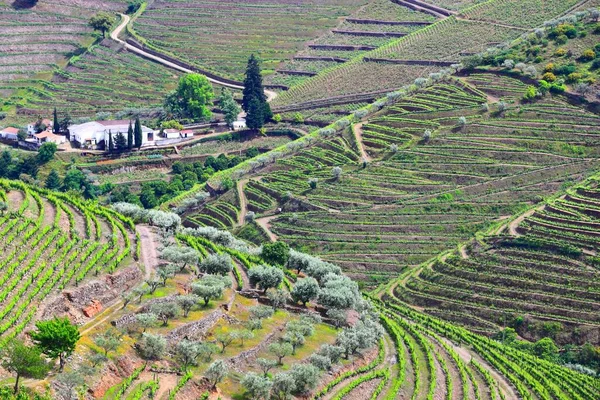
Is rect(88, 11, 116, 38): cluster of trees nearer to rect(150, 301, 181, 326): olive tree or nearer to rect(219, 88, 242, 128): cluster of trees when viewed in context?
rect(219, 88, 242, 128): cluster of trees

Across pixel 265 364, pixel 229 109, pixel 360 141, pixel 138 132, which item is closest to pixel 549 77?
pixel 360 141

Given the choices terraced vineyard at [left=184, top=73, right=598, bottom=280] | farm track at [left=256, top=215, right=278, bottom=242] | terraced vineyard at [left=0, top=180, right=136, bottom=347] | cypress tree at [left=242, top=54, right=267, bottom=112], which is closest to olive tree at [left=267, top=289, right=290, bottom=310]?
terraced vineyard at [left=0, top=180, right=136, bottom=347]

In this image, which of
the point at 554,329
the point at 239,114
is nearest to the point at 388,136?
the point at 239,114

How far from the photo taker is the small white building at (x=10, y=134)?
14538 centimetres

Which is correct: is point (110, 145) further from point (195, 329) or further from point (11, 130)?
point (195, 329)

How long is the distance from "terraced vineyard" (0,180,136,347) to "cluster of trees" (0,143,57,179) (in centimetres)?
4396

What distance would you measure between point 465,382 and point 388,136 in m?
53.9

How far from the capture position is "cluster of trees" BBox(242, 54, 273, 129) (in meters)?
146

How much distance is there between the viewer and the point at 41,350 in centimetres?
6106

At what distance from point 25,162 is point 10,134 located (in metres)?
11.4

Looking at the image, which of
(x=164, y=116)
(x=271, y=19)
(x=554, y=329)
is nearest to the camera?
(x=554, y=329)

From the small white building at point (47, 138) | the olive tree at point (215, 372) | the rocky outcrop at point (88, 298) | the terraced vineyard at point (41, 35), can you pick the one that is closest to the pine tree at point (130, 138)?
the small white building at point (47, 138)

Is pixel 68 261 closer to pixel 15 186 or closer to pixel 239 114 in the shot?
pixel 15 186

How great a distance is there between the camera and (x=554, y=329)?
311 ft
